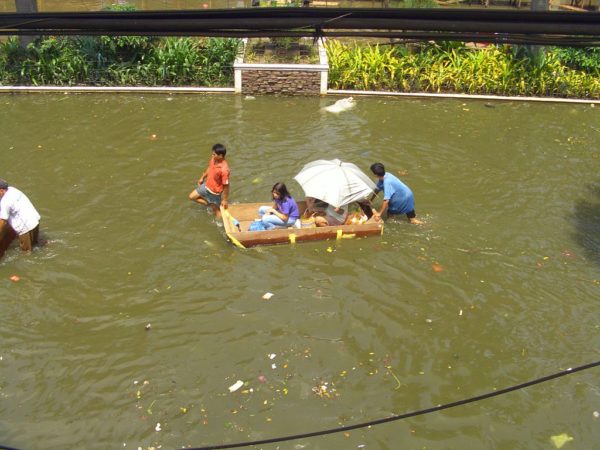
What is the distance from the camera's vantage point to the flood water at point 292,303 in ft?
20.1

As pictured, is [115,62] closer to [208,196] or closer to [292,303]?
[208,196]

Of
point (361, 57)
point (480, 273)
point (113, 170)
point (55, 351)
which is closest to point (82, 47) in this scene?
point (113, 170)

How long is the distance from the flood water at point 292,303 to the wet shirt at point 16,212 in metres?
0.61

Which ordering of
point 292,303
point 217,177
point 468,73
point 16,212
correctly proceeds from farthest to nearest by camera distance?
point 468,73 → point 217,177 → point 16,212 → point 292,303

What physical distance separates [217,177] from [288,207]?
4.42 feet

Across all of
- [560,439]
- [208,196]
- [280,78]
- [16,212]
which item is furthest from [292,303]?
[280,78]

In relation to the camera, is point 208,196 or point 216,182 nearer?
point 216,182

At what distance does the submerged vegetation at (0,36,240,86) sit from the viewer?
16.5 m

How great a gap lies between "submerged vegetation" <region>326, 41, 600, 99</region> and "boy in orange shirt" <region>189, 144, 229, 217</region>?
8.60m

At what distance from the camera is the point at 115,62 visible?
55.5ft

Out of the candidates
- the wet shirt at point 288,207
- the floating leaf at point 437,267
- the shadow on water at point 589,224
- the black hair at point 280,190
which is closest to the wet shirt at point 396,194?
the floating leaf at point 437,267

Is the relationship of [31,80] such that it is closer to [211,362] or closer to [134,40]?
[134,40]

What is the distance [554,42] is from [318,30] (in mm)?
1963

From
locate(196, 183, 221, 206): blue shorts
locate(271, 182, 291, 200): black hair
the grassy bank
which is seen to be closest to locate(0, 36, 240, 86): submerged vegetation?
the grassy bank
